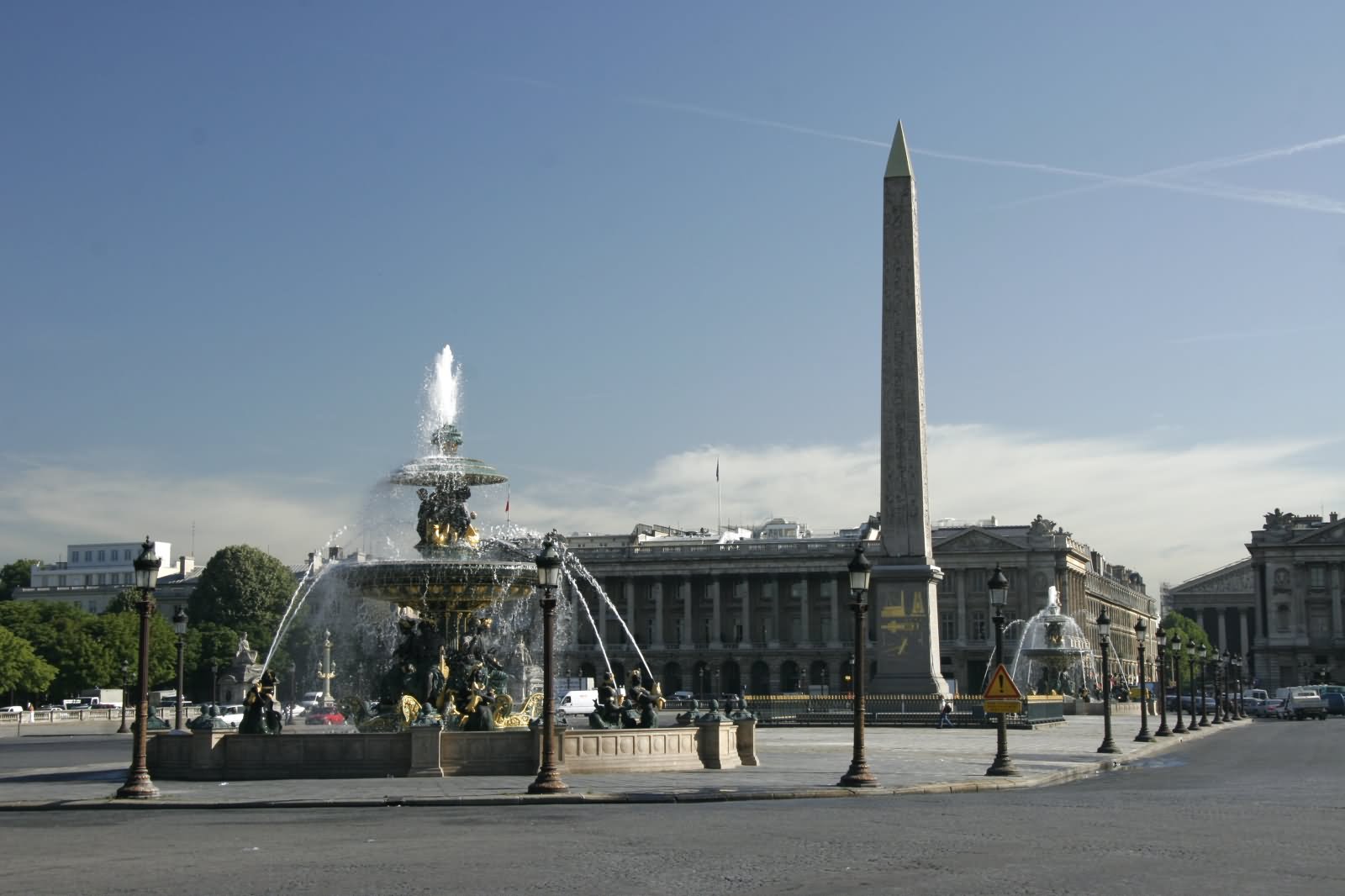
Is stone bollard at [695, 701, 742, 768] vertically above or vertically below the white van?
above

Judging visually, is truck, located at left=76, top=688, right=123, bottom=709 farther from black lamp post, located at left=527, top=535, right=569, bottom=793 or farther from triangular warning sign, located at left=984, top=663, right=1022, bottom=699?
black lamp post, located at left=527, top=535, right=569, bottom=793

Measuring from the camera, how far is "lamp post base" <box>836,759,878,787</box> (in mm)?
25062

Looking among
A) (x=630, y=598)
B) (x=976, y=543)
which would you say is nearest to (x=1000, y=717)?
(x=976, y=543)

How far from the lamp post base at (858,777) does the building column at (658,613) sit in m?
116

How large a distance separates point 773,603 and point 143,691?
117301 millimetres

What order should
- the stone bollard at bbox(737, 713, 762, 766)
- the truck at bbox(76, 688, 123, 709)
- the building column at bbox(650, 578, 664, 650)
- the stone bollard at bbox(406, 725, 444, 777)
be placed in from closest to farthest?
1. the stone bollard at bbox(406, 725, 444, 777)
2. the stone bollard at bbox(737, 713, 762, 766)
3. the truck at bbox(76, 688, 123, 709)
4. the building column at bbox(650, 578, 664, 650)

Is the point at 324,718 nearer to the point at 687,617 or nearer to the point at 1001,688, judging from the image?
the point at 1001,688

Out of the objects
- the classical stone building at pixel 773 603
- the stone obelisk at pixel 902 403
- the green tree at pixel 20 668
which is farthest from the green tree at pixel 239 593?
the stone obelisk at pixel 902 403

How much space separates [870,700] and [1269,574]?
102828 mm

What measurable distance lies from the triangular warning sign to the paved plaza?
144 cm

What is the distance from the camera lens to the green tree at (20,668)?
86.2 m

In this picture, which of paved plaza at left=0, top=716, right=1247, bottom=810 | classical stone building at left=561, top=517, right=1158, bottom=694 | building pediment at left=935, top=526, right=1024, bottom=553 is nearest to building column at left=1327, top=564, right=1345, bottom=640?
classical stone building at left=561, top=517, right=1158, bottom=694

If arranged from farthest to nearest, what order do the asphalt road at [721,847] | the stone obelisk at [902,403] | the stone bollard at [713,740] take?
the stone obelisk at [902,403], the stone bollard at [713,740], the asphalt road at [721,847]

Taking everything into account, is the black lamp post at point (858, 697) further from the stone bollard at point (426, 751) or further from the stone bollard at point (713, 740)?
the stone bollard at point (426, 751)
